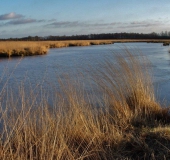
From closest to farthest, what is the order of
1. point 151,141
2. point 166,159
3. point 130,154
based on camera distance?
point 166,159 < point 130,154 < point 151,141

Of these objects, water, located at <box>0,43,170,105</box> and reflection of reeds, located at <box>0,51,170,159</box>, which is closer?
reflection of reeds, located at <box>0,51,170,159</box>

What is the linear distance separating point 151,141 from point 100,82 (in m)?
1.46

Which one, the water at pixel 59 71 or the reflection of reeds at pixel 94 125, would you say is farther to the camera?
the water at pixel 59 71

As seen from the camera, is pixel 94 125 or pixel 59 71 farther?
pixel 59 71

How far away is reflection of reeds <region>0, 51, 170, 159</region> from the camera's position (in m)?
2.43

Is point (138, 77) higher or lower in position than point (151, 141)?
higher

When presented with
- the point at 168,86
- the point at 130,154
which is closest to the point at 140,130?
the point at 130,154

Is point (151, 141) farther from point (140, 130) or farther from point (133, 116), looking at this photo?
point (133, 116)

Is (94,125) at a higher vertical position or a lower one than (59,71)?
higher

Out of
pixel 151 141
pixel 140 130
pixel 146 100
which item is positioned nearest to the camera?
pixel 151 141

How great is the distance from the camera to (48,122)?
2930 millimetres

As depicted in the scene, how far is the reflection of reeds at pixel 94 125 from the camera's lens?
243 cm

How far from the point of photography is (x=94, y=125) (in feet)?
10.4

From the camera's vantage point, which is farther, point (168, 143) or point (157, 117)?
point (157, 117)
